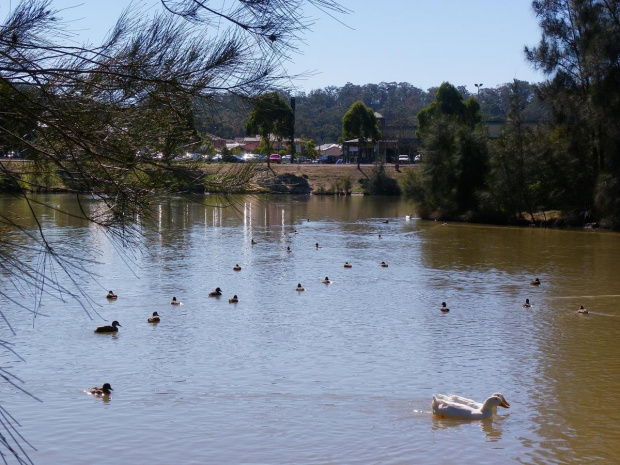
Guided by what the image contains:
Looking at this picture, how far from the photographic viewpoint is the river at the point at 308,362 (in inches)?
373

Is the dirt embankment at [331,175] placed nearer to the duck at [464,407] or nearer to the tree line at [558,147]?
the tree line at [558,147]

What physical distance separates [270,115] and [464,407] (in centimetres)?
623

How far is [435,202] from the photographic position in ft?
145

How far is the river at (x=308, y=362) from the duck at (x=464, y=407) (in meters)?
0.13

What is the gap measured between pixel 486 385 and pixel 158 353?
549cm

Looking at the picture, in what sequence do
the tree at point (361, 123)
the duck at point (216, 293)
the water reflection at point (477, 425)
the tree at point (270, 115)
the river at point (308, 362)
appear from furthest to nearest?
the tree at point (361, 123) < the duck at point (216, 293) < the water reflection at point (477, 425) < the river at point (308, 362) < the tree at point (270, 115)

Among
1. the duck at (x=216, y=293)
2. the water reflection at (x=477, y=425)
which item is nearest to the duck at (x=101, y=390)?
the water reflection at (x=477, y=425)

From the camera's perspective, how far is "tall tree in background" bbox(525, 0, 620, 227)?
120 ft

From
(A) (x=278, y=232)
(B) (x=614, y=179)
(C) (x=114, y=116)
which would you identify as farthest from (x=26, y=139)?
(B) (x=614, y=179)

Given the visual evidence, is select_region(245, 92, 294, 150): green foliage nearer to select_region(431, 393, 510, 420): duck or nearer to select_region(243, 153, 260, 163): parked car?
select_region(243, 153, 260, 163): parked car

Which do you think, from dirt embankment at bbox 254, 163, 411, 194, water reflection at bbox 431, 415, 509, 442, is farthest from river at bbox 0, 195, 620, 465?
dirt embankment at bbox 254, 163, 411, 194

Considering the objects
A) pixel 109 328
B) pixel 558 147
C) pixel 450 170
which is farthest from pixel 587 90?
pixel 109 328

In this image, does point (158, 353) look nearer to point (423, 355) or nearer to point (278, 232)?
point (423, 355)

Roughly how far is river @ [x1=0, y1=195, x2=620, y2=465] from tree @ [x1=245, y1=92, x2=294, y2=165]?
58 centimetres
